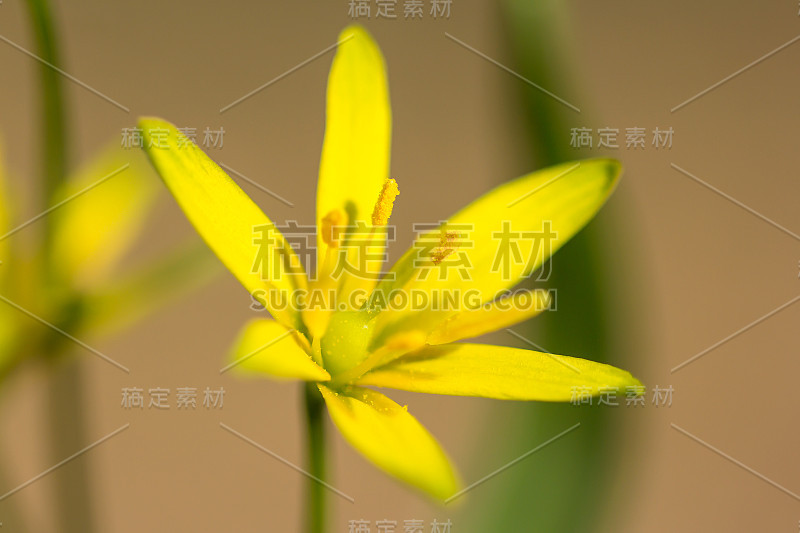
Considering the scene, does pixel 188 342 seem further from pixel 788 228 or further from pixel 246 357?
pixel 788 228

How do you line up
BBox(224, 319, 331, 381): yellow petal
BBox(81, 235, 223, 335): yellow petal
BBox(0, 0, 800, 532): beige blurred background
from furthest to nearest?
BBox(0, 0, 800, 532): beige blurred background → BBox(81, 235, 223, 335): yellow petal → BBox(224, 319, 331, 381): yellow petal

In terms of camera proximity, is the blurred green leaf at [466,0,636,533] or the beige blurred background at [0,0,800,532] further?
the beige blurred background at [0,0,800,532]

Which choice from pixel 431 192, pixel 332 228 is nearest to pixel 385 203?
pixel 332 228

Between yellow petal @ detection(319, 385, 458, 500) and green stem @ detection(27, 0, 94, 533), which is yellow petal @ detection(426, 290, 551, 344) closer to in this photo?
yellow petal @ detection(319, 385, 458, 500)

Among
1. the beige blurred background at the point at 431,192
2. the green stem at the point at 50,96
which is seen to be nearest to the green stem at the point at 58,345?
the green stem at the point at 50,96

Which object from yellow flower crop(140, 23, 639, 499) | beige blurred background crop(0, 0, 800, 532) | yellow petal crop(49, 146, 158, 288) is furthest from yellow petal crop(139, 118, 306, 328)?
beige blurred background crop(0, 0, 800, 532)

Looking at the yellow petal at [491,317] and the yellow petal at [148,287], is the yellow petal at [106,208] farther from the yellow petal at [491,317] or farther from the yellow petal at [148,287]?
the yellow petal at [491,317]

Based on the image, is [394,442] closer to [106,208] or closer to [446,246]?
[446,246]

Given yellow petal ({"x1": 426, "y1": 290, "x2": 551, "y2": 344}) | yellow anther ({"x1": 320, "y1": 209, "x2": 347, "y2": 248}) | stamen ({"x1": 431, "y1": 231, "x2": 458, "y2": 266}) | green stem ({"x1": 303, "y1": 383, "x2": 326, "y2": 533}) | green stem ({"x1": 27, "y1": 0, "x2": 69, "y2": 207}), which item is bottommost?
green stem ({"x1": 303, "y1": 383, "x2": 326, "y2": 533})
